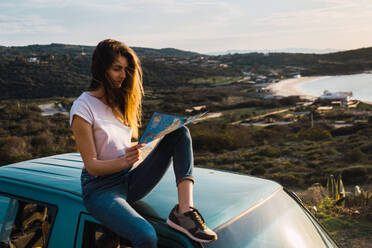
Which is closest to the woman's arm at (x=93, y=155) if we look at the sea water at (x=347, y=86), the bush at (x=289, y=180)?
the bush at (x=289, y=180)

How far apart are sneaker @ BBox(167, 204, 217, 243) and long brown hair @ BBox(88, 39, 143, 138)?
2.80 ft

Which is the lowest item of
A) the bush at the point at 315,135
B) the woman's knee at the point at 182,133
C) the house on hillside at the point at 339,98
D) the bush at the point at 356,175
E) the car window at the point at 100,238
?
the house on hillside at the point at 339,98

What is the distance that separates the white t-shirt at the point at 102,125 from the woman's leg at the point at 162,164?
18 centimetres

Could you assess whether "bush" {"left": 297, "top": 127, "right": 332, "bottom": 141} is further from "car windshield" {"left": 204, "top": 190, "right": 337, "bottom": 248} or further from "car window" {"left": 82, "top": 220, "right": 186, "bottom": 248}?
"car window" {"left": 82, "top": 220, "right": 186, "bottom": 248}

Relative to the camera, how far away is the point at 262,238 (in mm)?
1814

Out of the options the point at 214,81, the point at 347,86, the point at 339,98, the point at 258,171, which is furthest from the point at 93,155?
the point at 347,86

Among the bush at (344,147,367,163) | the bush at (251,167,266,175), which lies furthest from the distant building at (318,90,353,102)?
the bush at (251,167,266,175)

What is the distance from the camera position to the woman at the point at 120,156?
5.62 ft

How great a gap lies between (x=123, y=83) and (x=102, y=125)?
0.42 metres

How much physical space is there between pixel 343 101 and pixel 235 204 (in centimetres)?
6524

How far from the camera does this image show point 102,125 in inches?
82.7

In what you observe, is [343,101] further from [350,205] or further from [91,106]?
[91,106]

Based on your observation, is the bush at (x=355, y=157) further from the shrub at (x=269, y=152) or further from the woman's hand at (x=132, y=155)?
the woman's hand at (x=132, y=155)

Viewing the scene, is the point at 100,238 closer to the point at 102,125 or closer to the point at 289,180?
the point at 102,125
